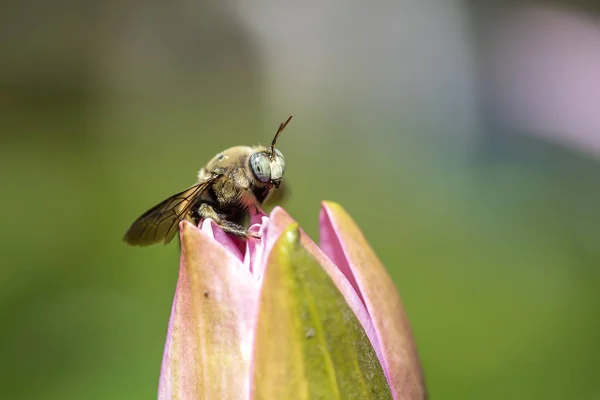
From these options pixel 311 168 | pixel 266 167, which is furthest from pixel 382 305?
pixel 311 168

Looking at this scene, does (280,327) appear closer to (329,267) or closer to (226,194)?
(329,267)

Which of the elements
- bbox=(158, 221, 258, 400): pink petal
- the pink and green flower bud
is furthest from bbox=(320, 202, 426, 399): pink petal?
bbox=(158, 221, 258, 400): pink petal

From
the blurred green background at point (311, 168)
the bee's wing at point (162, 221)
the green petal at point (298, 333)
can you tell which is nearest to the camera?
the green petal at point (298, 333)

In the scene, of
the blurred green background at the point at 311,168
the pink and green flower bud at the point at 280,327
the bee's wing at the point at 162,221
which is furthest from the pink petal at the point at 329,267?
the blurred green background at the point at 311,168

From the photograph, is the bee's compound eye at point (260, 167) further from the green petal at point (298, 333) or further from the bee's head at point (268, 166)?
the green petal at point (298, 333)

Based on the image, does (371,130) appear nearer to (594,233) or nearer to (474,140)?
(474,140)

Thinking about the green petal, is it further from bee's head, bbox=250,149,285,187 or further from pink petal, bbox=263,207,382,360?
bee's head, bbox=250,149,285,187

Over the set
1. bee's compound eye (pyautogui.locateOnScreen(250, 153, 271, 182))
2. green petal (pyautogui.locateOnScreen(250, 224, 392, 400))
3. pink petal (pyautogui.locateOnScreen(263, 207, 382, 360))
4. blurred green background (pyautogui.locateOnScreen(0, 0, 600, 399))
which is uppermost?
blurred green background (pyautogui.locateOnScreen(0, 0, 600, 399))

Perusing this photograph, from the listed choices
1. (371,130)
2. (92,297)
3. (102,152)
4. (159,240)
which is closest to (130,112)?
(102,152)
